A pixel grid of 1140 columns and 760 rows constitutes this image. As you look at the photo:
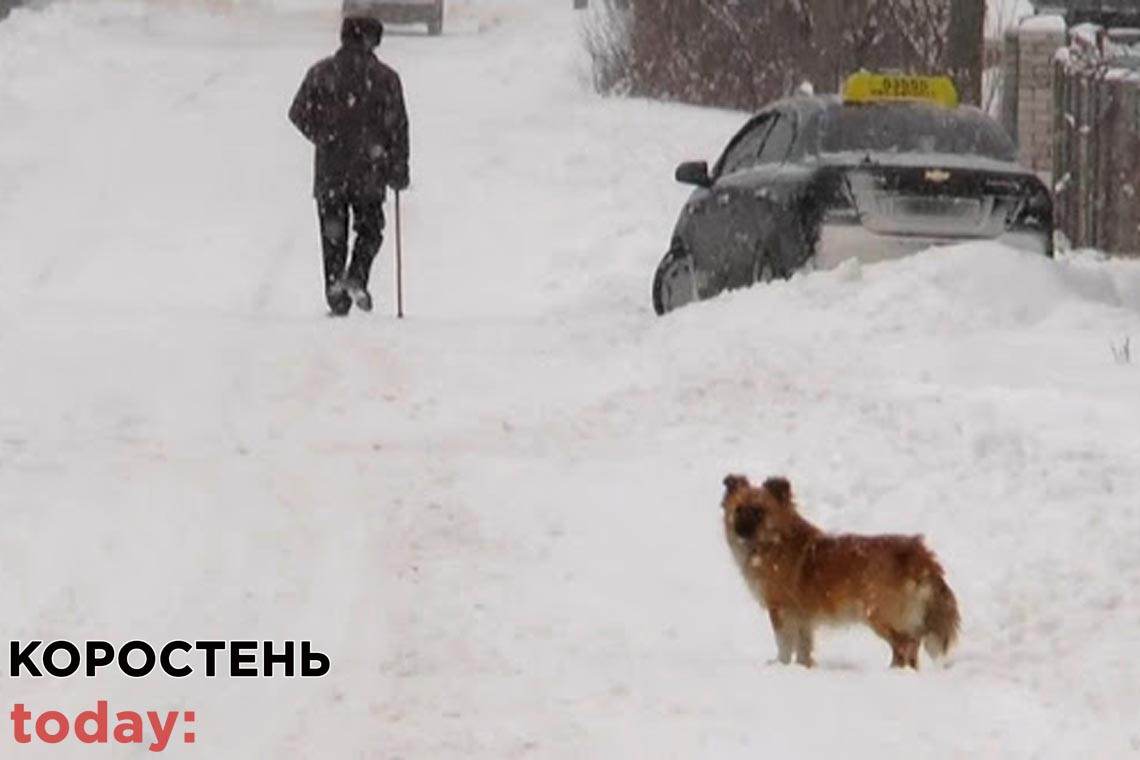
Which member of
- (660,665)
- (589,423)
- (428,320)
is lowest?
(428,320)

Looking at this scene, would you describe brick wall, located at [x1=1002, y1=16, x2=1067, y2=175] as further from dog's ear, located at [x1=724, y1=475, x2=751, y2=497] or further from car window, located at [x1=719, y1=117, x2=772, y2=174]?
dog's ear, located at [x1=724, y1=475, x2=751, y2=497]

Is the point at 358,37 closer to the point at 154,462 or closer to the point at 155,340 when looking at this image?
the point at 155,340

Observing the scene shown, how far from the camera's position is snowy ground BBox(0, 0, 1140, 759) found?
6.73 metres

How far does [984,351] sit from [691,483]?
2259 mm

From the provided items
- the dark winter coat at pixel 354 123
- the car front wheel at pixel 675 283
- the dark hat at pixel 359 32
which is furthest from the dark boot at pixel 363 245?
the car front wheel at pixel 675 283

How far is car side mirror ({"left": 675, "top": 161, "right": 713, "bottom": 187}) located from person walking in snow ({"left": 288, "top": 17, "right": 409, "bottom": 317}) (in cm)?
180

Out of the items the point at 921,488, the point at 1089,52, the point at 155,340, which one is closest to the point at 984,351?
the point at 921,488

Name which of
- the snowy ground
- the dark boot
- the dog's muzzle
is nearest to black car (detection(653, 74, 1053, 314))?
the snowy ground

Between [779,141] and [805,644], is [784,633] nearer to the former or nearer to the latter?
[805,644]

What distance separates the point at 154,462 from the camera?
10.5m

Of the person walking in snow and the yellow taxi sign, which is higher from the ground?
the yellow taxi sign

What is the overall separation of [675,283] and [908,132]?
2.49m

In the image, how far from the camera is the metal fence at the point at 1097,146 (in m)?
18.8

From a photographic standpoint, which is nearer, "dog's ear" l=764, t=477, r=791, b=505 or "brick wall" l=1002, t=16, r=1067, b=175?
"dog's ear" l=764, t=477, r=791, b=505
